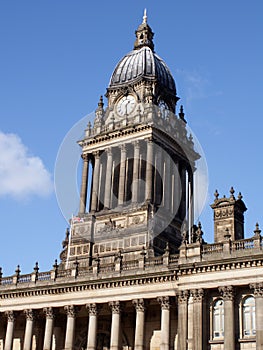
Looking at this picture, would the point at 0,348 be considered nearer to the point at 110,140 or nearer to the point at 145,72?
the point at 110,140

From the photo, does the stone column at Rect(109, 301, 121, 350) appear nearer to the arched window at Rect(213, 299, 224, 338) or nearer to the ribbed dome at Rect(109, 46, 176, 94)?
the arched window at Rect(213, 299, 224, 338)

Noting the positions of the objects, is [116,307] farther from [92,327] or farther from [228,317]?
[228,317]

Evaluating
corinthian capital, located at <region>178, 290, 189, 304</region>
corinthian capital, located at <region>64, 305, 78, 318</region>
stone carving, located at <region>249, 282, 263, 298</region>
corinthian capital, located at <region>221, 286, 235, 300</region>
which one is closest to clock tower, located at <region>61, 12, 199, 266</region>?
corinthian capital, located at <region>64, 305, 78, 318</region>

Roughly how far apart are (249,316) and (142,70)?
1684 inches

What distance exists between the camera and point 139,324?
57.8 meters

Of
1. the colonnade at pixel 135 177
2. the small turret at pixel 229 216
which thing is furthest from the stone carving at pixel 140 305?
the colonnade at pixel 135 177

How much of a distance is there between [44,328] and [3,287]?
6656 mm

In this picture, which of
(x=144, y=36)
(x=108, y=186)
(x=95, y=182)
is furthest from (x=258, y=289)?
(x=144, y=36)

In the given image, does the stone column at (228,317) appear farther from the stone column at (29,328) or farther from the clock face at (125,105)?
the clock face at (125,105)

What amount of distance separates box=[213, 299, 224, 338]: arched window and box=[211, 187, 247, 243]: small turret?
8.84 metres

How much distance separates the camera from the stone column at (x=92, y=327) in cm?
5984

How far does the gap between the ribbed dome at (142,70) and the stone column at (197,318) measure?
38322 millimetres

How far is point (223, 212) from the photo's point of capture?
62.4 metres

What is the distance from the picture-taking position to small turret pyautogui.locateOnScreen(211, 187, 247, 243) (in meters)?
61.2
